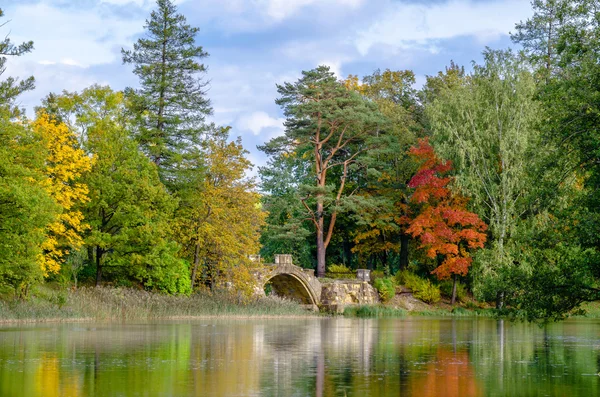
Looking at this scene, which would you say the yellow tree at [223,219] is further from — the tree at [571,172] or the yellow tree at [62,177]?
the tree at [571,172]

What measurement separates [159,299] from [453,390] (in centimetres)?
2996

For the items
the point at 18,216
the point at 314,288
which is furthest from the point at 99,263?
the point at 314,288

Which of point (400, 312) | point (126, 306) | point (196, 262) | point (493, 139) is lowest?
point (400, 312)

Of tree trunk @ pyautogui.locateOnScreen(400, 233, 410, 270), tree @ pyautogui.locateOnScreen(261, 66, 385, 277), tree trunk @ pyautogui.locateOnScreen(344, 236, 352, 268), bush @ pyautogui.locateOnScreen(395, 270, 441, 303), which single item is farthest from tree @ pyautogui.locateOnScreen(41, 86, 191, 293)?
tree trunk @ pyautogui.locateOnScreen(344, 236, 352, 268)

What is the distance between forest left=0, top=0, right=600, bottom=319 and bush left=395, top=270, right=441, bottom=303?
63 cm

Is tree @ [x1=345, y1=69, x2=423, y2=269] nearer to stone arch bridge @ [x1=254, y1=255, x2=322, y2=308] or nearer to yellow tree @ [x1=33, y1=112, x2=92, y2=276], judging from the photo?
stone arch bridge @ [x1=254, y1=255, x2=322, y2=308]

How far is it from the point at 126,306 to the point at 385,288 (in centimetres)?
2163

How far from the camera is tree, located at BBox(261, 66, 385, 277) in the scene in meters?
58.6

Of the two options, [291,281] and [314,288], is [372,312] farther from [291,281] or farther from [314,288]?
[291,281]

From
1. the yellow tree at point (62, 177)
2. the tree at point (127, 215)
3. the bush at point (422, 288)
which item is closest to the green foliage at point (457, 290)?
the bush at point (422, 288)

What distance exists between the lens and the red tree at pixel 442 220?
53.5 meters

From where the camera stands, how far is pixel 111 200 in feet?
148

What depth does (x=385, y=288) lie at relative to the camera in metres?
56.8

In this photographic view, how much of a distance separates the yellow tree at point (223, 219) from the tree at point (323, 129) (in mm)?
11447
